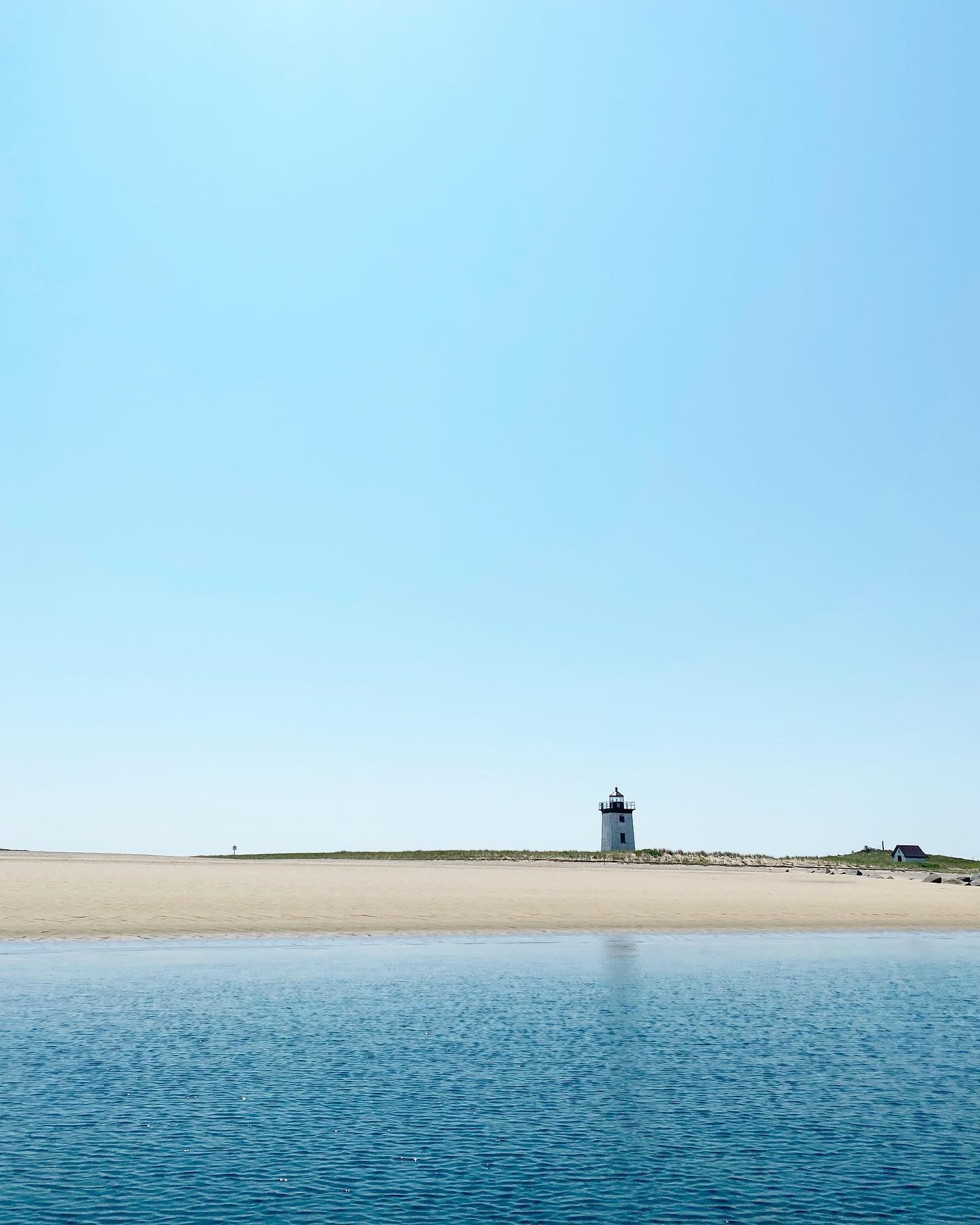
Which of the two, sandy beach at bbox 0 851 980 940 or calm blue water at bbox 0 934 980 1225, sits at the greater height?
sandy beach at bbox 0 851 980 940

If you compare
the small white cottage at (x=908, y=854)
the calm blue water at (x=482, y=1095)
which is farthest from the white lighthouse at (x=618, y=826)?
the calm blue water at (x=482, y=1095)

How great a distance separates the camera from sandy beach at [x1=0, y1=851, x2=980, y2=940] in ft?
136

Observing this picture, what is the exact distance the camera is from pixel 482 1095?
16.0 metres

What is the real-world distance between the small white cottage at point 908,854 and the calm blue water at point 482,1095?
125978mm

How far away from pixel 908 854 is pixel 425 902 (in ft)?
380

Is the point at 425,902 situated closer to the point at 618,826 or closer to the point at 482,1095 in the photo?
the point at 482,1095

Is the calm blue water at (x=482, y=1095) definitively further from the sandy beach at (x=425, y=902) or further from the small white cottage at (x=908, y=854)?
the small white cottage at (x=908, y=854)

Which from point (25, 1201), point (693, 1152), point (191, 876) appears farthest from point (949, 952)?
point (191, 876)

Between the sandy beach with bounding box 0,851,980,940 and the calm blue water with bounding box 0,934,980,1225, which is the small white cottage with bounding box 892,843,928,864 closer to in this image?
the sandy beach with bounding box 0,851,980,940

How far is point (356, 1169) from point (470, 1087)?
4.22 m

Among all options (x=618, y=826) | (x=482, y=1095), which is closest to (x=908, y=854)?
(x=618, y=826)

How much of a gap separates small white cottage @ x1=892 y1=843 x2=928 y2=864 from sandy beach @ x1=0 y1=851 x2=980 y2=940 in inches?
2800

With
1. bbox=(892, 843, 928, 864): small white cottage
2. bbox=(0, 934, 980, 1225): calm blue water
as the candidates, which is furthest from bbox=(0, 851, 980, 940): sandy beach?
bbox=(892, 843, 928, 864): small white cottage

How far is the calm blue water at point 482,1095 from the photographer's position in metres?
11.6
